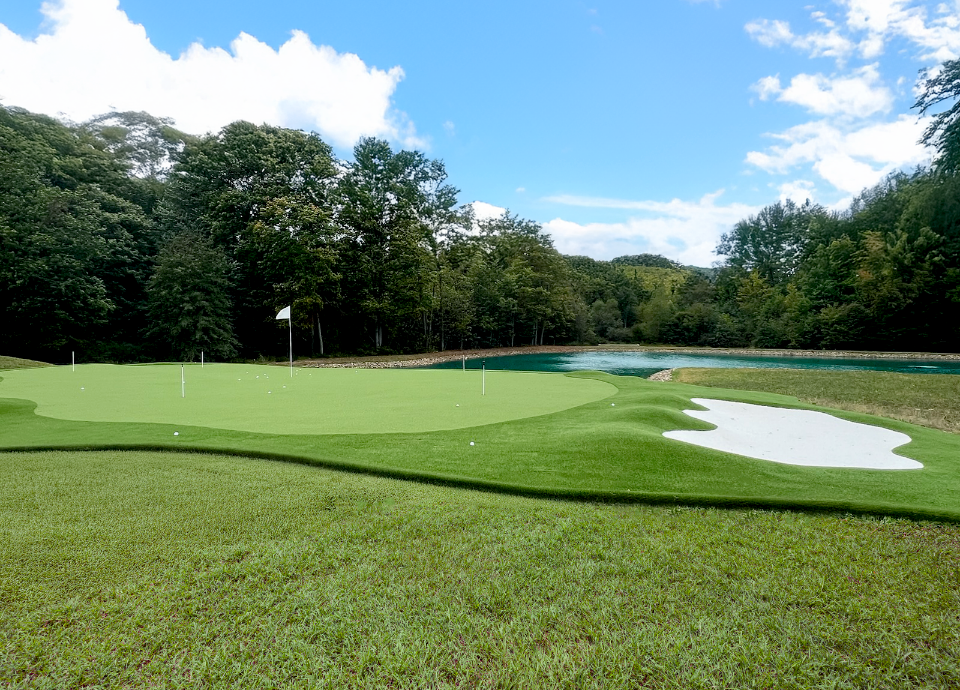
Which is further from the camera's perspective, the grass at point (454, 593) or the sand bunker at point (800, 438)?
the sand bunker at point (800, 438)

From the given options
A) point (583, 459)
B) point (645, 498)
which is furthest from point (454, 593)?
point (583, 459)

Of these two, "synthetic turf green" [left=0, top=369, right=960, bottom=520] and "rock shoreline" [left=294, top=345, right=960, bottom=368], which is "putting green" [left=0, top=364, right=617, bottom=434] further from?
"rock shoreline" [left=294, top=345, right=960, bottom=368]

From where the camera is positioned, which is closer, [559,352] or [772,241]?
[559,352]

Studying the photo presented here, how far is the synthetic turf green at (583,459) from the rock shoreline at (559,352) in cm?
1423

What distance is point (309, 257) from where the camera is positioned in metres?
26.1

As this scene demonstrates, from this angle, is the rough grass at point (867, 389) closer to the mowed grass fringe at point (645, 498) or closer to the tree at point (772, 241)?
the mowed grass fringe at point (645, 498)

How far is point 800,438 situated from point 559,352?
35.9 metres

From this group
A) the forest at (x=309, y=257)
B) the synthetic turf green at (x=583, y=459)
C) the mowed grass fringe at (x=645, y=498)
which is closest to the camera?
the mowed grass fringe at (x=645, y=498)

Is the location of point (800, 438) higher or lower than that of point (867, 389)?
higher

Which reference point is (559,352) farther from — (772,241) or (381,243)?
(772,241)

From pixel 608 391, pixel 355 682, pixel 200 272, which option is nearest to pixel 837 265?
pixel 608 391

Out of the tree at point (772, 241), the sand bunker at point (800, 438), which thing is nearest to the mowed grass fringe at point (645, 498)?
the sand bunker at point (800, 438)

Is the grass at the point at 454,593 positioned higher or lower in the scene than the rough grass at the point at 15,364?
lower

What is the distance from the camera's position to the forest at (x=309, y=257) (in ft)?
72.6
